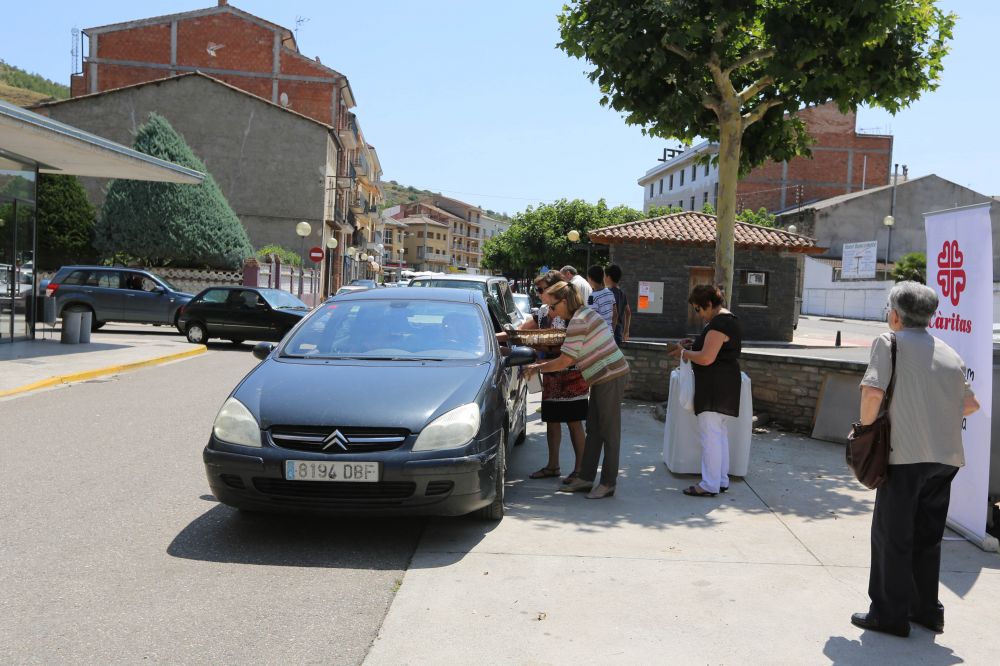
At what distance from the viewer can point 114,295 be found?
73.2 feet

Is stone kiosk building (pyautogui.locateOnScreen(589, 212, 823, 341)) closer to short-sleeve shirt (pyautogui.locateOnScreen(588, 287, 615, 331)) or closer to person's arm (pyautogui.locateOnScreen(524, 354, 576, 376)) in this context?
short-sleeve shirt (pyautogui.locateOnScreen(588, 287, 615, 331))

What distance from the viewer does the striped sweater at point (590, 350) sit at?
257 inches

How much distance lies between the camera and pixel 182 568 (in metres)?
4.54

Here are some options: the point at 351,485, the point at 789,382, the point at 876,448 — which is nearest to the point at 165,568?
the point at 351,485

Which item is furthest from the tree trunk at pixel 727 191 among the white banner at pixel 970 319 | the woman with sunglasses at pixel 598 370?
the white banner at pixel 970 319

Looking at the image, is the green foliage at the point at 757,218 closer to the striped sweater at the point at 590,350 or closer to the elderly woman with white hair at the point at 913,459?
the striped sweater at the point at 590,350

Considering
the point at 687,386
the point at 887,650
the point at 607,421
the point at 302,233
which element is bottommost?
the point at 887,650

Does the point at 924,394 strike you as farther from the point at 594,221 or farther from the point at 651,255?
the point at 594,221

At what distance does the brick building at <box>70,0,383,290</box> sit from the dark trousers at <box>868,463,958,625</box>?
41.5 m

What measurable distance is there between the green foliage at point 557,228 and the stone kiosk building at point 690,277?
2326 cm

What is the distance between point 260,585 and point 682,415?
4212mm

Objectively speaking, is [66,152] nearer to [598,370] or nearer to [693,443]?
[598,370]

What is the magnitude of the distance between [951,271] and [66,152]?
1491 centimetres

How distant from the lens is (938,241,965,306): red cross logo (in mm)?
5395
